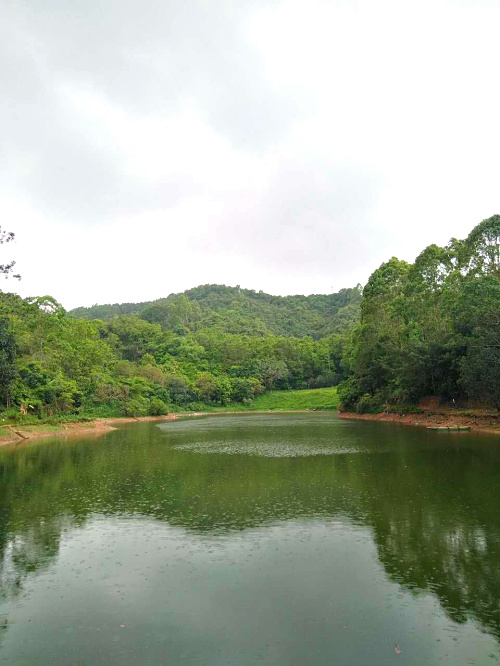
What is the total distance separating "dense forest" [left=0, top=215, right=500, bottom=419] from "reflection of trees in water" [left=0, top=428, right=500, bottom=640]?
48.1 ft

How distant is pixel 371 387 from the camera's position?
6469cm

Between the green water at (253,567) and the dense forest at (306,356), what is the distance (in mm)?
20440

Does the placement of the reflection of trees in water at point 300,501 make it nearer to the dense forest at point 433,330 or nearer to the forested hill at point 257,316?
the dense forest at point 433,330

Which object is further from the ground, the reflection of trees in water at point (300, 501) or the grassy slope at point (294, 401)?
the reflection of trees in water at point (300, 501)

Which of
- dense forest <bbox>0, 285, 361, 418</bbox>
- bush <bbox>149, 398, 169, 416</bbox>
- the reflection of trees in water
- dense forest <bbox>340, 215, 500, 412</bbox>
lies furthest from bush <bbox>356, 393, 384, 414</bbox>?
the reflection of trees in water

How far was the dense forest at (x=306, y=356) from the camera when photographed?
129 feet

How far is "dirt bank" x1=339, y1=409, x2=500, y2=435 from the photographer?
40.0 metres

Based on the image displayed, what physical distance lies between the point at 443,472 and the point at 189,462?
Result: 41.6 feet

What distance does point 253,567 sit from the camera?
34.9 ft

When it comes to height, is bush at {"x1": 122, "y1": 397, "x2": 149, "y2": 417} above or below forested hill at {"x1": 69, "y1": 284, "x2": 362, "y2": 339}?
below

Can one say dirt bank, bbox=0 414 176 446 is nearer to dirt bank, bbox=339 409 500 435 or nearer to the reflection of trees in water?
the reflection of trees in water

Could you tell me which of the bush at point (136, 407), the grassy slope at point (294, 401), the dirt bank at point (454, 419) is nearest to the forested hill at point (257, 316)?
the grassy slope at point (294, 401)

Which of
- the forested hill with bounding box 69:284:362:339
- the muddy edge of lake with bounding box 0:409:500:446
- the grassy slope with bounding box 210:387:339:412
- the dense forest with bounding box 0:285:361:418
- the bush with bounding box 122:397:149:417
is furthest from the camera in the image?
the forested hill with bounding box 69:284:362:339

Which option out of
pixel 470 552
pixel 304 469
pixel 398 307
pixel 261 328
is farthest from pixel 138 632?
pixel 261 328
